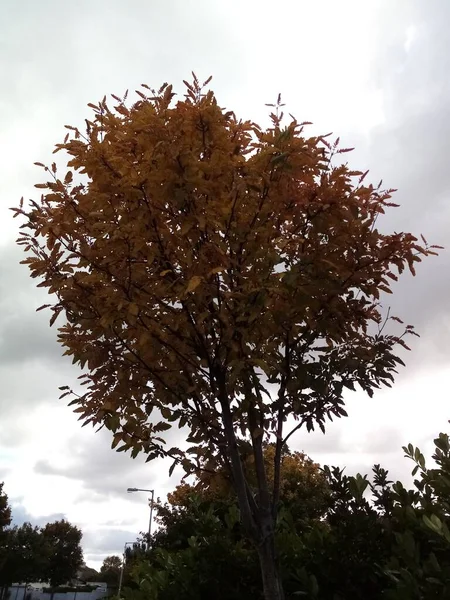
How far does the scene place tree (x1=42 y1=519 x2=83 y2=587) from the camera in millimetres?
64750

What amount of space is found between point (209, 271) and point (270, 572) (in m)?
2.41

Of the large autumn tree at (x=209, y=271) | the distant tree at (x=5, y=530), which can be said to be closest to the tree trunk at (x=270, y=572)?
the large autumn tree at (x=209, y=271)

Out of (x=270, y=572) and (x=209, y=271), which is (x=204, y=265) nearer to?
(x=209, y=271)

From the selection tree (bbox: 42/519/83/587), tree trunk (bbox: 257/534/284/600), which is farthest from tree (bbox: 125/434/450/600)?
tree (bbox: 42/519/83/587)

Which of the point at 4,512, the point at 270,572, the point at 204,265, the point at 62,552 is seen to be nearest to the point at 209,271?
the point at 204,265

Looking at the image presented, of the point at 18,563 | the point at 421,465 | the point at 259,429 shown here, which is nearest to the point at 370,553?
the point at 421,465

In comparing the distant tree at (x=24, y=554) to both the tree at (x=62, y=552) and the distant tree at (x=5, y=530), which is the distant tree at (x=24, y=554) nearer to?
the distant tree at (x=5, y=530)

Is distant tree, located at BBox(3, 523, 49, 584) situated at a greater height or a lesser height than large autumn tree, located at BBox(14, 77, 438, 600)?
greater

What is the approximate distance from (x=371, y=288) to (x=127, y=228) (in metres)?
2.05

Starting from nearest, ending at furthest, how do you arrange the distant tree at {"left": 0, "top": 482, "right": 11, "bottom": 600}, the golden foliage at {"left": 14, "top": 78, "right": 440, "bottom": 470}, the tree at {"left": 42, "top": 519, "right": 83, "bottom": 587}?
the golden foliage at {"left": 14, "top": 78, "right": 440, "bottom": 470} < the distant tree at {"left": 0, "top": 482, "right": 11, "bottom": 600} < the tree at {"left": 42, "top": 519, "right": 83, "bottom": 587}

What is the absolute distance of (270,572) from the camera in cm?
377

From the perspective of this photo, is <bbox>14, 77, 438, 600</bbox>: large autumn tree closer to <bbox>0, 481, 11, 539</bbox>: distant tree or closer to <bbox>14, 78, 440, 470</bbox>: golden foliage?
<bbox>14, 78, 440, 470</bbox>: golden foliage

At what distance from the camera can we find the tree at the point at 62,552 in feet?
212

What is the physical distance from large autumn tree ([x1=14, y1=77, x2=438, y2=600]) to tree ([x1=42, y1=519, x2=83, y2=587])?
68652 millimetres
